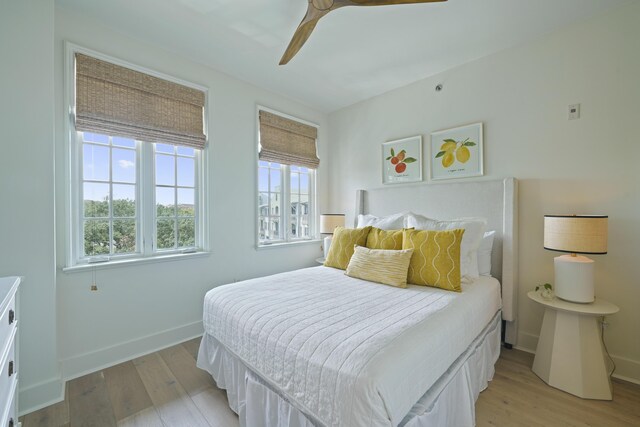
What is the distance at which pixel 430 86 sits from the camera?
2.96 metres

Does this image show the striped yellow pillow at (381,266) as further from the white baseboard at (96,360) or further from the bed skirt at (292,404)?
the white baseboard at (96,360)

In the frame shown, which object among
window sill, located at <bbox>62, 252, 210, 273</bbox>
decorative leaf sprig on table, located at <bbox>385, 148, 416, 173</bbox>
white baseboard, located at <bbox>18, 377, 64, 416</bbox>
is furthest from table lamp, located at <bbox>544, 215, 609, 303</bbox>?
white baseboard, located at <bbox>18, 377, 64, 416</bbox>

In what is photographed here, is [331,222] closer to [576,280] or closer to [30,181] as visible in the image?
[576,280]

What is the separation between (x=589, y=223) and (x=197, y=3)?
306 cm

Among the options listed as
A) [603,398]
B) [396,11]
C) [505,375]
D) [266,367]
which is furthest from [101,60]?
[603,398]

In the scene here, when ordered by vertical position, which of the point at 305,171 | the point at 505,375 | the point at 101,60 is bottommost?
the point at 505,375

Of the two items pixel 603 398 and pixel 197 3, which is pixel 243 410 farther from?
pixel 197 3

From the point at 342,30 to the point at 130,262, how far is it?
2602mm

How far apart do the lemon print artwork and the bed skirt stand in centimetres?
163

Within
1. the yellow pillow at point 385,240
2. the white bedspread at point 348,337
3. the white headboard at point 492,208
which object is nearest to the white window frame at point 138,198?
the white bedspread at point 348,337

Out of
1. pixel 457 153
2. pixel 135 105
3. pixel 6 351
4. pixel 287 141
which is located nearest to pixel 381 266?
pixel 457 153

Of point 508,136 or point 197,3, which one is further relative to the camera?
point 508,136

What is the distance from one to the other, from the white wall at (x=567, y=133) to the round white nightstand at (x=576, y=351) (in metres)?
0.36

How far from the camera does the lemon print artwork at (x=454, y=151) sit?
2.70m
